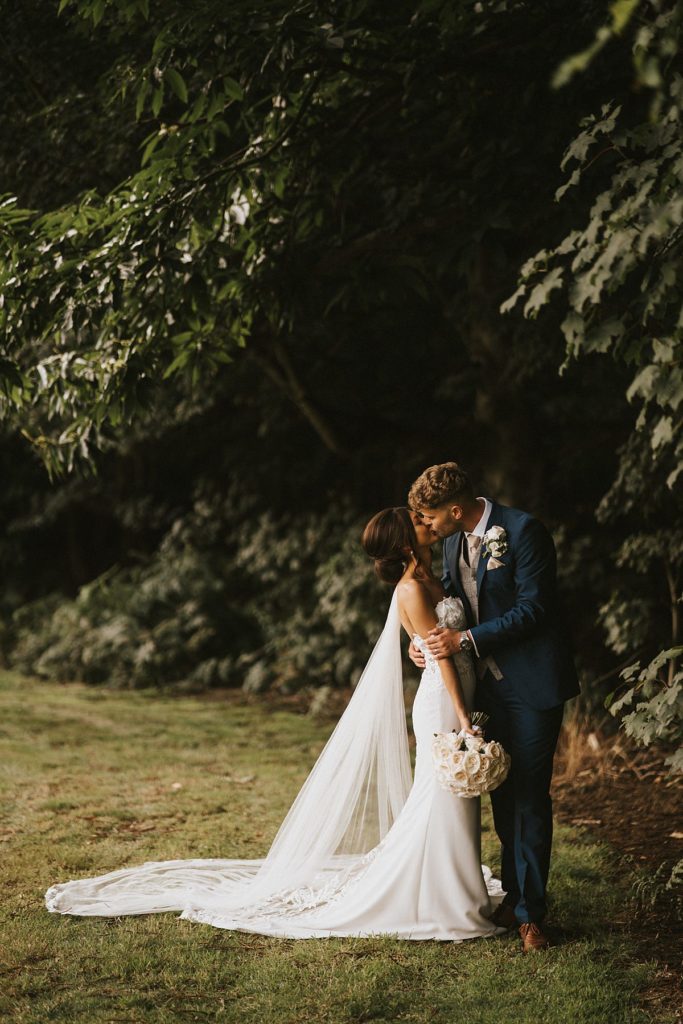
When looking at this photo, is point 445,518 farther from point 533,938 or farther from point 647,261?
point 533,938

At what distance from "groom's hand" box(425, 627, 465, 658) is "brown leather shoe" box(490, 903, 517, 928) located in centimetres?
114

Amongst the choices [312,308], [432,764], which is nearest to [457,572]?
[432,764]

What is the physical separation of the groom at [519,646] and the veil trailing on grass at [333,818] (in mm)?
593

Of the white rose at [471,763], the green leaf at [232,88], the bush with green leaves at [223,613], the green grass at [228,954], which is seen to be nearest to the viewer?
the green grass at [228,954]

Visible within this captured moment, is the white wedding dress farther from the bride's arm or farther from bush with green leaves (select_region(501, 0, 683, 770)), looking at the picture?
bush with green leaves (select_region(501, 0, 683, 770))

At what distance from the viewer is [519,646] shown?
4121mm

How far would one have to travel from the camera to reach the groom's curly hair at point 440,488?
412cm

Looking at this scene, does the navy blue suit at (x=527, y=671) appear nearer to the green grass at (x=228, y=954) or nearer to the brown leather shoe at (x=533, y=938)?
the brown leather shoe at (x=533, y=938)

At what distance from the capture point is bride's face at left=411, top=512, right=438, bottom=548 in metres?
4.30

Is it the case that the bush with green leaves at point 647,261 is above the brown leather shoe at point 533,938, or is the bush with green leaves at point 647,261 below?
above

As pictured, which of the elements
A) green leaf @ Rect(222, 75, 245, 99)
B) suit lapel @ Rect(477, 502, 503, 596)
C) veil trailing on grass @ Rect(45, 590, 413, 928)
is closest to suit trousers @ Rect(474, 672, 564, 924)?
suit lapel @ Rect(477, 502, 503, 596)

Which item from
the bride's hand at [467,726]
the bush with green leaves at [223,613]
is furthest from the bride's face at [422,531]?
the bush with green leaves at [223,613]

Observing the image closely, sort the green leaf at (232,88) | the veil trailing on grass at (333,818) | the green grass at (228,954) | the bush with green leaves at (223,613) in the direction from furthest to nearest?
the bush with green leaves at (223,613), the green leaf at (232,88), the veil trailing on grass at (333,818), the green grass at (228,954)

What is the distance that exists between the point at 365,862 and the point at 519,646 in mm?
1352
